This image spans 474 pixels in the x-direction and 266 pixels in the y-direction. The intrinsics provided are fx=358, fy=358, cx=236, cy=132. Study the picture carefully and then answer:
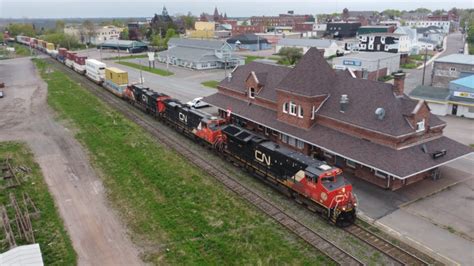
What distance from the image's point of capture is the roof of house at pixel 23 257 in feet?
60.4

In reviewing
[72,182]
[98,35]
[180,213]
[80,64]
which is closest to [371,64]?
[180,213]

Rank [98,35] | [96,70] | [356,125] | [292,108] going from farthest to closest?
[98,35] → [96,70] → [292,108] → [356,125]

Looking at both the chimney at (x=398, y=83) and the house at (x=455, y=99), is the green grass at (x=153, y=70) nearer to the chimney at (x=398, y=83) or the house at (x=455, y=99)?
the house at (x=455, y=99)

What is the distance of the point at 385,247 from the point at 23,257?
20.6m

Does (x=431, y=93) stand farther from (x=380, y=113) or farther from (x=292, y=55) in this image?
(x=292, y=55)

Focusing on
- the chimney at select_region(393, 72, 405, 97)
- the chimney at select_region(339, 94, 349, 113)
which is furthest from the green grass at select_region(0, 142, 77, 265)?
the chimney at select_region(393, 72, 405, 97)

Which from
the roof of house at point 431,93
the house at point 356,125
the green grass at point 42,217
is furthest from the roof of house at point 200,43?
the green grass at point 42,217

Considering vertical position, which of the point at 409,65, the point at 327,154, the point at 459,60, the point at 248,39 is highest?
the point at 248,39

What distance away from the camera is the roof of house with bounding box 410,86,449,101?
173ft

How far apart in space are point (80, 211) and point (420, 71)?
8844 cm

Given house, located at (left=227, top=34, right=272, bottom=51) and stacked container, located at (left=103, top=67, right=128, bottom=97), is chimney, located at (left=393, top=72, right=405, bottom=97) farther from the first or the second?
house, located at (left=227, top=34, right=272, bottom=51)

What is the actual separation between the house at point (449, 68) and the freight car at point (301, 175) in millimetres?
51819

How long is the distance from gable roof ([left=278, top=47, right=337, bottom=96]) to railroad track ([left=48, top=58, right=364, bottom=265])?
10.8 meters

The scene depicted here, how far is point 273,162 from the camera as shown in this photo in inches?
1134
